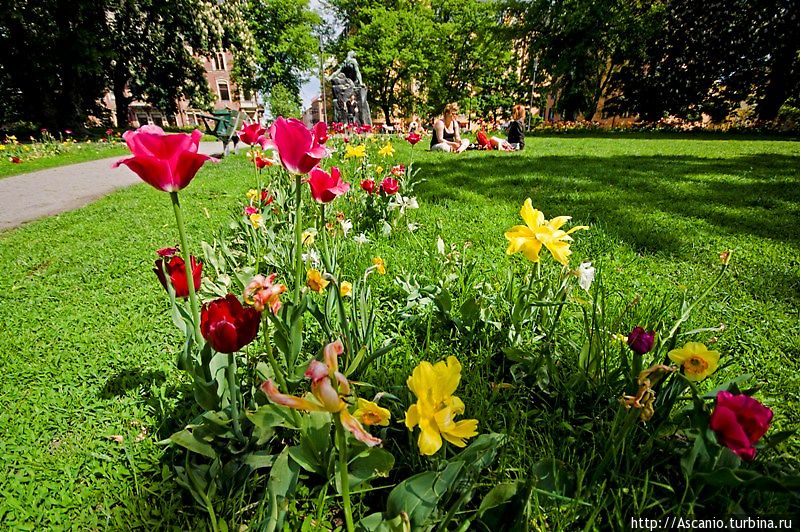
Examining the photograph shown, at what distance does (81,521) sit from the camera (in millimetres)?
942

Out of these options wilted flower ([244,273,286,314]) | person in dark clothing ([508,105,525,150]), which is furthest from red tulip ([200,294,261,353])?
person in dark clothing ([508,105,525,150])

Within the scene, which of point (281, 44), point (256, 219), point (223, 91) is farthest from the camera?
point (223, 91)

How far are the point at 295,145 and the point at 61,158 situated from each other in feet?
36.6

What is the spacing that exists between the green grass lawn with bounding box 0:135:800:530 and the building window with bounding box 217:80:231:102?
1506 inches

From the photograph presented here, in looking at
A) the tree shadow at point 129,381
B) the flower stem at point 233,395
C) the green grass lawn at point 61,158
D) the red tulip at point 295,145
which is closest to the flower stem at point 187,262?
the flower stem at point 233,395

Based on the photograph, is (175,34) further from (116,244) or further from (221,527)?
(221,527)

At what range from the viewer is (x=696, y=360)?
793 millimetres

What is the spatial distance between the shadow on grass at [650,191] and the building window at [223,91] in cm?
3817

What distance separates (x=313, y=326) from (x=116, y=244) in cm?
219

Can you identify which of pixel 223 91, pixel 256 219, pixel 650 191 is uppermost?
pixel 223 91

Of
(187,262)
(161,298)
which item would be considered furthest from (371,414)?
(161,298)

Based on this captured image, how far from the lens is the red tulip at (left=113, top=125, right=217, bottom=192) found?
0.75 metres

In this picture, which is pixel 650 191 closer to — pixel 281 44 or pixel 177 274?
pixel 177 274

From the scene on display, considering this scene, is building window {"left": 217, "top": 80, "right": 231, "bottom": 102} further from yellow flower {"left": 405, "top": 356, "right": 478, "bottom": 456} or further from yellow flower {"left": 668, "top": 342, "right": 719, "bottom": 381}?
yellow flower {"left": 668, "top": 342, "right": 719, "bottom": 381}
